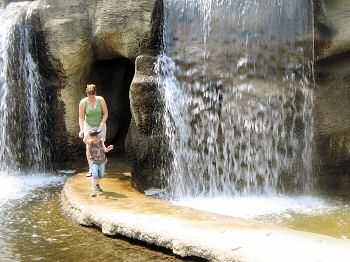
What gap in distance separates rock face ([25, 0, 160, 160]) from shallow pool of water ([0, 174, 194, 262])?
2567 millimetres

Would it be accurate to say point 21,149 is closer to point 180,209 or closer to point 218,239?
point 180,209

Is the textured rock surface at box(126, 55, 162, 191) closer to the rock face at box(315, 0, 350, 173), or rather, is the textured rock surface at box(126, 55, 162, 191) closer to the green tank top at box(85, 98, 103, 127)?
the green tank top at box(85, 98, 103, 127)

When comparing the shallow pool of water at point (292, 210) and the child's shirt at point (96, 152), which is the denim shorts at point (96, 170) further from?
the shallow pool of water at point (292, 210)

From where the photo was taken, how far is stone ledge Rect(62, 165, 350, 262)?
424 cm

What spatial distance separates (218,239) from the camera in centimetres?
457

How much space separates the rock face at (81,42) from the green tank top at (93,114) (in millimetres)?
1781

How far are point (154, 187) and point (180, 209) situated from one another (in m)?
2.39

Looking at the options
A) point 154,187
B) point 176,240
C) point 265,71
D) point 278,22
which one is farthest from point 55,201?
point 278,22

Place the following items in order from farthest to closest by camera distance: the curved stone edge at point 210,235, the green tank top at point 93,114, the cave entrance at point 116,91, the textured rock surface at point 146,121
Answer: the cave entrance at point 116,91 → the textured rock surface at point 146,121 → the green tank top at point 93,114 → the curved stone edge at point 210,235

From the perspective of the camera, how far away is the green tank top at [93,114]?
692 cm

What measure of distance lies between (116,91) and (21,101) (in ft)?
6.46

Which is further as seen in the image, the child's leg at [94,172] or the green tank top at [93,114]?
the green tank top at [93,114]

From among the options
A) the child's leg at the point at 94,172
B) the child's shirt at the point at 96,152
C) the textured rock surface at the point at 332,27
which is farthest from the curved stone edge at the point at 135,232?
the textured rock surface at the point at 332,27

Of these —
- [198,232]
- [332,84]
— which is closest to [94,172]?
[198,232]
